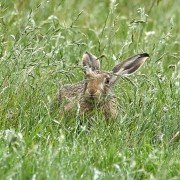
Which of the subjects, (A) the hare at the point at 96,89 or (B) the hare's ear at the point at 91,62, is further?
(B) the hare's ear at the point at 91,62

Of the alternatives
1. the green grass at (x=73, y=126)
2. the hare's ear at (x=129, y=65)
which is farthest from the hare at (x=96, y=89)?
the green grass at (x=73, y=126)

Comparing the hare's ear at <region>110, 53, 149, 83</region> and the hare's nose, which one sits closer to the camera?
the hare's nose

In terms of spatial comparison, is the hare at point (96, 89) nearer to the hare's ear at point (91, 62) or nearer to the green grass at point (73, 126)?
the hare's ear at point (91, 62)

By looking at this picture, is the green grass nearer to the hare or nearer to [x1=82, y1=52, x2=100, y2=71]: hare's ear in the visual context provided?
the hare

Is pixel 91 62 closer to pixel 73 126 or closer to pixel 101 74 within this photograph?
Answer: pixel 101 74

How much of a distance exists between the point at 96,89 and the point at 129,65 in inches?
23.1

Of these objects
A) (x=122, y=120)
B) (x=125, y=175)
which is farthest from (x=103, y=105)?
(x=125, y=175)

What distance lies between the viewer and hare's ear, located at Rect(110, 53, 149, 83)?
7.55 m

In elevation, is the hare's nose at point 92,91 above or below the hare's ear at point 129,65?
below

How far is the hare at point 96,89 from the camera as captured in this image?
713cm

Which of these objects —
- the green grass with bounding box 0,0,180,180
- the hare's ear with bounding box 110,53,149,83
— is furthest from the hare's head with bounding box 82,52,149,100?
the green grass with bounding box 0,0,180,180

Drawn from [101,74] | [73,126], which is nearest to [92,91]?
[101,74]

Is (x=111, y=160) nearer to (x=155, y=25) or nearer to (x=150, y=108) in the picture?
(x=150, y=108)

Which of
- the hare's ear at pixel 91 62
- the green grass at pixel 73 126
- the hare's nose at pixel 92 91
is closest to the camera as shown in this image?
the green grass at pixel 73 126
